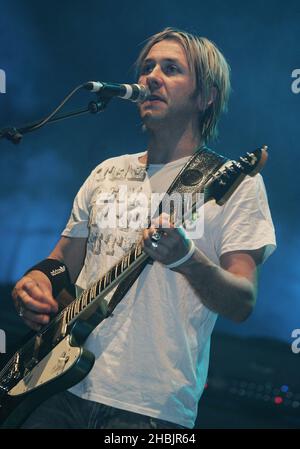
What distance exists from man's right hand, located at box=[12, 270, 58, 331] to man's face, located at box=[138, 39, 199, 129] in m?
0.94

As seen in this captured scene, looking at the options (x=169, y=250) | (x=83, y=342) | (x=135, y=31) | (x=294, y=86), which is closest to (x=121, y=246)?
(x=83, y=342)

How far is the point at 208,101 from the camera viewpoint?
9.59 feet

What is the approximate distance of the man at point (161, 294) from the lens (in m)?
2.08

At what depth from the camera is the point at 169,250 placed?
6.14ft

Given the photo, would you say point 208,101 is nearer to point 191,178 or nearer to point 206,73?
point 206,73

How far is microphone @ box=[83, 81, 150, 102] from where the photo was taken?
2.28 m

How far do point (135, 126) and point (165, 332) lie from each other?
408 centimetres

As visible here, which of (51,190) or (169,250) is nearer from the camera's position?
(169,250)

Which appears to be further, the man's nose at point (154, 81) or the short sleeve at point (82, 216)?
the short sleeve at point (82, 216)

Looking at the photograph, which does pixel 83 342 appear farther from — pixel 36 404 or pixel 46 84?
pixel 46 84

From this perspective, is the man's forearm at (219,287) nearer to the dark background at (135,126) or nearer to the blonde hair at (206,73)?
the blonde hair at (206,73)

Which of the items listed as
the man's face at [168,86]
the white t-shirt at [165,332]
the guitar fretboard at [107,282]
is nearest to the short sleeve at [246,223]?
the white t-shirt at [165,332]

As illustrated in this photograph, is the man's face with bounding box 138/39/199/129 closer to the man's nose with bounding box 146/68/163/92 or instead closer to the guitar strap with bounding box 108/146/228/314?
the man's nose with bounding box 146/68/163/92
